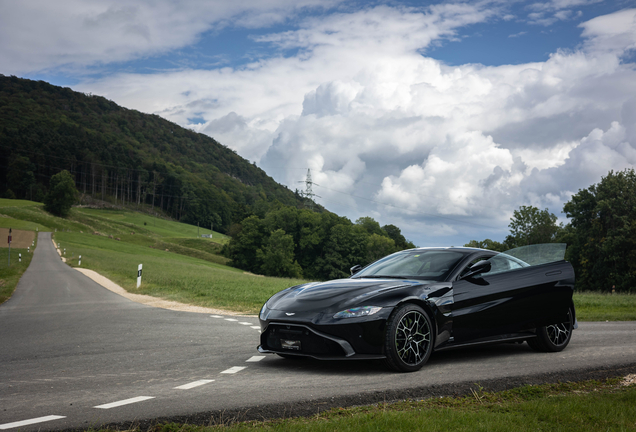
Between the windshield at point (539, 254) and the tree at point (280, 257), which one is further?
the tree at point (280, 257)

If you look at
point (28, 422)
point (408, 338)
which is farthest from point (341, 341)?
point (28, 422)

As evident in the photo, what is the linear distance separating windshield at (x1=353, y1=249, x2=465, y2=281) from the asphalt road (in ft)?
3.62

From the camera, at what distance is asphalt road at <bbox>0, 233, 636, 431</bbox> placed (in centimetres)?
417

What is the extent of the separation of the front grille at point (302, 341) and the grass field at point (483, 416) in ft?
4.08

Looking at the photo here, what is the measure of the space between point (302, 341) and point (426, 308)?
4.81 ft

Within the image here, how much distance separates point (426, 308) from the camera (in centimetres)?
584

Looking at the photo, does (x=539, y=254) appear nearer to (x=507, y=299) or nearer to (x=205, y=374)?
(x=507, y=299)

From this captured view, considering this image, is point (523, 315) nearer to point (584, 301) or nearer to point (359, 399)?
point (359, 399)

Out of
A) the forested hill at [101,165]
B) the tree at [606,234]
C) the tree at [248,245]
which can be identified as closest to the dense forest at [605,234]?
the tree at [606,234]

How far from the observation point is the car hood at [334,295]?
5605 millimetres

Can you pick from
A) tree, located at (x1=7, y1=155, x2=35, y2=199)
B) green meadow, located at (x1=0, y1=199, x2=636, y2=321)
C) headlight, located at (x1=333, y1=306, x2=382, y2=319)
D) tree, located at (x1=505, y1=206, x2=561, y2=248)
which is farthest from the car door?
tree, located at (x1=7, y1=155, x2=35, y2=199)

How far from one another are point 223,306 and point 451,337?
34.5ft

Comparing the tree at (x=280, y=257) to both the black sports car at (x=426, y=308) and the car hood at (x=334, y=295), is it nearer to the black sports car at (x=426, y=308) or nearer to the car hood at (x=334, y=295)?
the black sports car at (x=426, y=308)

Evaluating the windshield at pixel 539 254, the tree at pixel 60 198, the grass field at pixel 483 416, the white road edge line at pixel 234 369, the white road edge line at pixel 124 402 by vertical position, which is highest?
the tree at pixel 60 198
